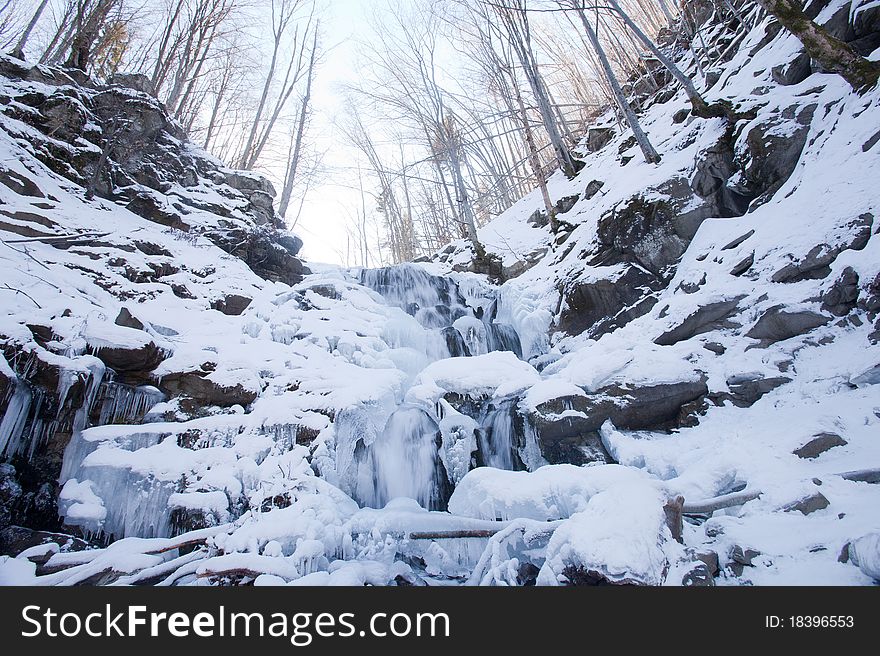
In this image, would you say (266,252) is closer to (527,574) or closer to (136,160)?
(136,160)

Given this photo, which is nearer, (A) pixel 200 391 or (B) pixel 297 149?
(A) pixel 200 391

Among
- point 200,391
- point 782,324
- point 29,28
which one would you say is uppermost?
point 29,28

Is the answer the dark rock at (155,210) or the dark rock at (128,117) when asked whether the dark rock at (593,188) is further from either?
the dark rock at (128,117)

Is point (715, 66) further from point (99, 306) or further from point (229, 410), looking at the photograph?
point (99, 306)

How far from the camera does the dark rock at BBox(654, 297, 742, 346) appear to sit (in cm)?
539

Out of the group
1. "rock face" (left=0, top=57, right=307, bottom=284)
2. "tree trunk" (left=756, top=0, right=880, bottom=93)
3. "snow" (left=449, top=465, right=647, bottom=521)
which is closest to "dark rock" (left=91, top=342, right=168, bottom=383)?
"snow" (left=449, top=465, right=647, bottom=521)

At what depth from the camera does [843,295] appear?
14.4ft

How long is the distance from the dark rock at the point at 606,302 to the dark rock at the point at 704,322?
1.19 metres

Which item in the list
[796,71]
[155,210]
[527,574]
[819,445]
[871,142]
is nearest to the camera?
[527,574]

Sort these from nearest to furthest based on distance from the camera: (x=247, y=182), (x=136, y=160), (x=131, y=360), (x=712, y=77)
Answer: (x=131, y=360), (x=712, y=77), (x=136, y=160), (x=247, y=182)

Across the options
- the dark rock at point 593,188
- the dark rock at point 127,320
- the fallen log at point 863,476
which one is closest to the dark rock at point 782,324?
the fallen log at point 863,476

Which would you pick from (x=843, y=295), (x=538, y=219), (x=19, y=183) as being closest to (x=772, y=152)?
(x=843, y=295)

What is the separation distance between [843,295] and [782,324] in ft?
1.98

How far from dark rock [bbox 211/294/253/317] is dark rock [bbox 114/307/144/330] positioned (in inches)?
81.1
